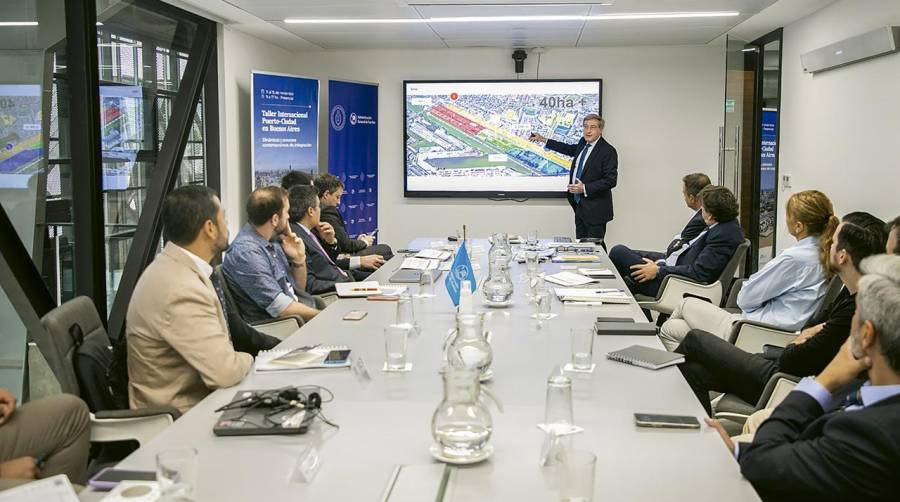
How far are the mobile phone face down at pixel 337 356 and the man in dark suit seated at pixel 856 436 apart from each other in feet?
4.26

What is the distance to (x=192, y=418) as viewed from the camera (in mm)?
2471

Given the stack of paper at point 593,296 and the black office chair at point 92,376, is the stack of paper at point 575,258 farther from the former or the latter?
the black office chair at point 92,376

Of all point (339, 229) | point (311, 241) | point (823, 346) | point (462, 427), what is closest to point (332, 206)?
point (339, 229)

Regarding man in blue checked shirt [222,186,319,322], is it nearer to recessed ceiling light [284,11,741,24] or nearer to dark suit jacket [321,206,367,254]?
dark suit jacket [321,206,367,254]

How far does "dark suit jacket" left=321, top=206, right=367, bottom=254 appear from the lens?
6.82 metres

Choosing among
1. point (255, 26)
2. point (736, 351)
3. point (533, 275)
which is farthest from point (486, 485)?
point (255, 26)

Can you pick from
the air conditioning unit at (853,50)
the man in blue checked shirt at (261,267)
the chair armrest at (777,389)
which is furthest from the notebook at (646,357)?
the air conditioning unit at (853,50)

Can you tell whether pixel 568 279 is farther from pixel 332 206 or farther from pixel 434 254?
pixel 332 206

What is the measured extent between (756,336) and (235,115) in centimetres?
586

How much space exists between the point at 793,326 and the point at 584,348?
1.99 metres

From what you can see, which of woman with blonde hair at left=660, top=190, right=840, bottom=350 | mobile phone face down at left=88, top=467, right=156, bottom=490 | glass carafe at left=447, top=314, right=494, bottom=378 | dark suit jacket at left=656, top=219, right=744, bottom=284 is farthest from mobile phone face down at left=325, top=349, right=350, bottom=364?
dark suit jacket at left=656, top=219, right=744, bottom=284

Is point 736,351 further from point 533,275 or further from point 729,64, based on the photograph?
point 729,64

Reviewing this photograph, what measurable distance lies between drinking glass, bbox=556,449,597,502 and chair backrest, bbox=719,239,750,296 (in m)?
4.38

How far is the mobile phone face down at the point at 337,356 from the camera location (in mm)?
3037
